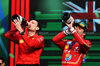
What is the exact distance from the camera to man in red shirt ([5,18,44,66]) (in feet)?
15.1

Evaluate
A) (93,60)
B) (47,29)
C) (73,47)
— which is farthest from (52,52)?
(73,47)

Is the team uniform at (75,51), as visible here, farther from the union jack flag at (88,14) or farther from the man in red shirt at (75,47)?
the union jack flag at (88,14)

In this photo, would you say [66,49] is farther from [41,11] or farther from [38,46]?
[41,11]

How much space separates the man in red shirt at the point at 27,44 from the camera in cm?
461

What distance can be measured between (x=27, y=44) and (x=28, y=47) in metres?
0.15

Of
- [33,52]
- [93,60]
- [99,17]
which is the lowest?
[93,60]

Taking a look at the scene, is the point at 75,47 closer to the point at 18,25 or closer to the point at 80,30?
the point at 80,30

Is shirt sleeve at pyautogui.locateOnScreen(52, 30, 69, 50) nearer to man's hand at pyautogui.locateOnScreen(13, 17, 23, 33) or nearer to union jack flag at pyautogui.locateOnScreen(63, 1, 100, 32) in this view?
man's hand at pyautogui.locateOnScreen(13, 17, 23, 33)

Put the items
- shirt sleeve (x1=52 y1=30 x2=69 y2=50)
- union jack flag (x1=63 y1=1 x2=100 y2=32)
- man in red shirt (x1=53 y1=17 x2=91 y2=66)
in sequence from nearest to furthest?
man in red shirt (x1=53 y1=17 x2=91 y2=66) → shirt sleeve (x1=52 y1=30 x2=69 y2=50) → union jack flag (x1=63 y1=1 x2=100 y2=32)

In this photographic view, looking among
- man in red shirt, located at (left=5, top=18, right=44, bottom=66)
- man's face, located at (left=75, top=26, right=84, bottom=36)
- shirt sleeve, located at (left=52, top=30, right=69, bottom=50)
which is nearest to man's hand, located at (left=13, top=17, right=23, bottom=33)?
man in red shirt, located at (left=5, top=18, right=44, bottom=66)

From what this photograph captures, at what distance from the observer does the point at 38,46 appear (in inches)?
190

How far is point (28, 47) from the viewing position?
4789mm

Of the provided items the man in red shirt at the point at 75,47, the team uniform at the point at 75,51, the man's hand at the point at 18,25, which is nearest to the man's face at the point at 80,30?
the man in red shirt at the point at 75,47

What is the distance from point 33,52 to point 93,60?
61.2 inches
